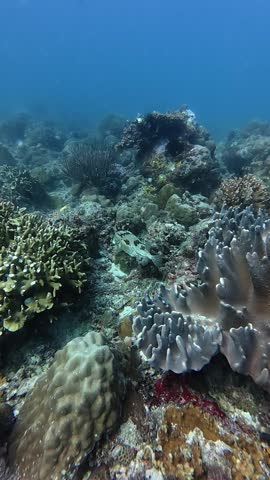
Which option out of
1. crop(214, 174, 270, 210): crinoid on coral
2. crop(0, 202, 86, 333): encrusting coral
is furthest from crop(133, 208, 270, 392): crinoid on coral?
crop(214, 174, 270, 210): crinoid on coral

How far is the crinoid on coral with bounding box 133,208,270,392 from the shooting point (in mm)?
2359

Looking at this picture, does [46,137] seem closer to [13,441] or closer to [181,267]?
[181,267]

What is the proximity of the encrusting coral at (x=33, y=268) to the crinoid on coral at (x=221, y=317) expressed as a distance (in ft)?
4.31

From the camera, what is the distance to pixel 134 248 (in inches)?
188

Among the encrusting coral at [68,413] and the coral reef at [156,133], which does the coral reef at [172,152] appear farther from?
the encrusting coral at [68,413]

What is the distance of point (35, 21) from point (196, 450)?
180236 mm

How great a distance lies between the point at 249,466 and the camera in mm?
2088

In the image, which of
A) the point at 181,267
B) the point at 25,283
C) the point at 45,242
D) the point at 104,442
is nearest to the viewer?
the point at 104,442

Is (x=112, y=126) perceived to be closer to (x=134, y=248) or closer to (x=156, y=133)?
(x=156, y=133)

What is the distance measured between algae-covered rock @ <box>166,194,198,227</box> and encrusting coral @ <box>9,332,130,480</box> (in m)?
3.79

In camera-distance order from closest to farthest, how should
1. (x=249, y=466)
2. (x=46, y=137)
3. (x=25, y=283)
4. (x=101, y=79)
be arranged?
1. (x=249, y=466)
2. (x=25, y=283)
3. (x=46, y=137)
4. (x=101, y=79)

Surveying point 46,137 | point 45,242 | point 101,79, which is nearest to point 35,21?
point 101,79

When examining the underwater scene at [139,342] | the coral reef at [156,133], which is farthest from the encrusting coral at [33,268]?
the coral reef at [156,133]

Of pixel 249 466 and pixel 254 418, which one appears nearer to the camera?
pixel 249 466
